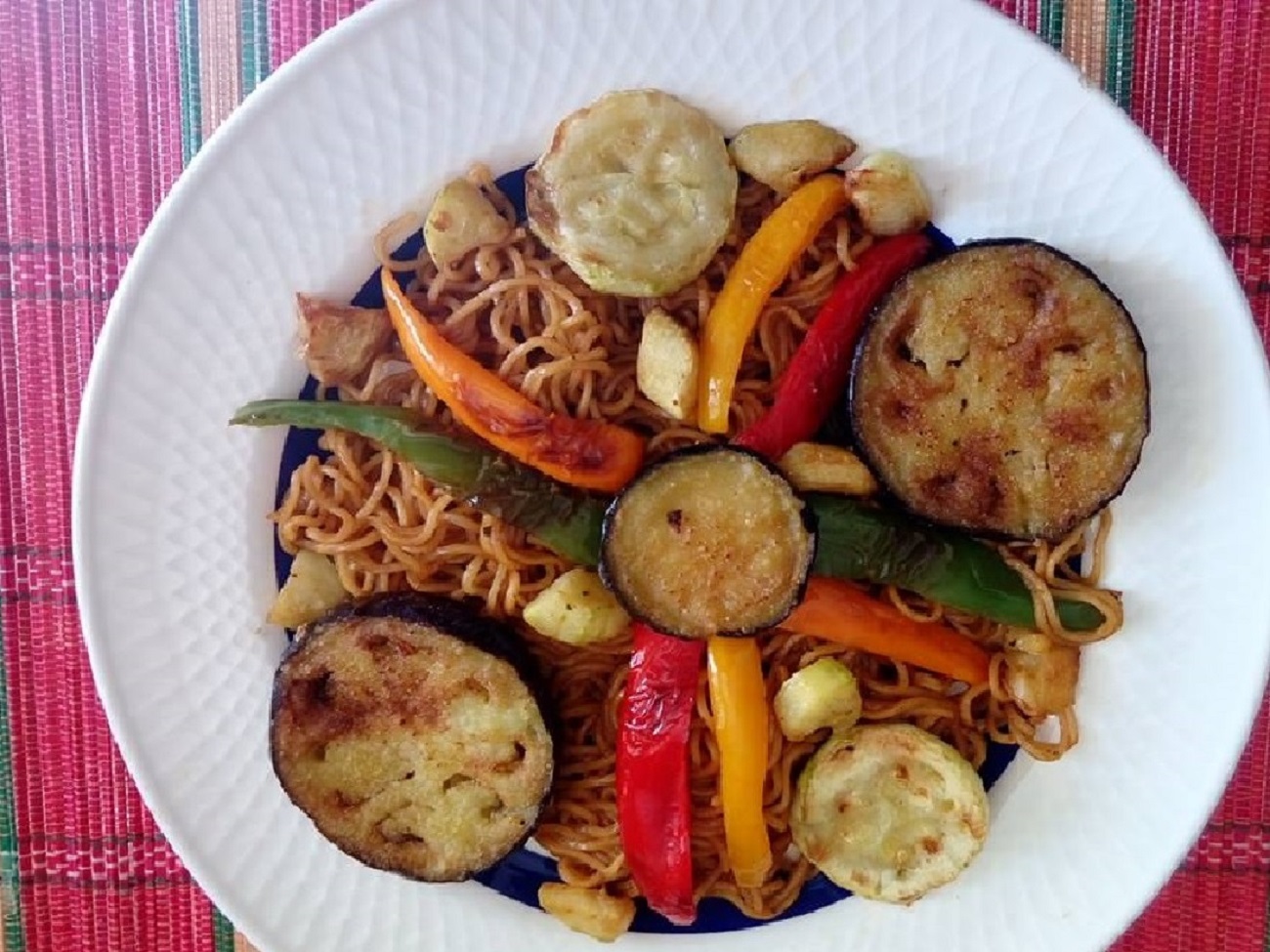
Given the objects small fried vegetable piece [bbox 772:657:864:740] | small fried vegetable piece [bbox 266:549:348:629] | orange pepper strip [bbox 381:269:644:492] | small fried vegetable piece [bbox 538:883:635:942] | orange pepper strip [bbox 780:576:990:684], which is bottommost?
small fried vegetable piece [bbox 538:883:635:942]

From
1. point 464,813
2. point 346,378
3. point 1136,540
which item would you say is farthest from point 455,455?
point 1136,540

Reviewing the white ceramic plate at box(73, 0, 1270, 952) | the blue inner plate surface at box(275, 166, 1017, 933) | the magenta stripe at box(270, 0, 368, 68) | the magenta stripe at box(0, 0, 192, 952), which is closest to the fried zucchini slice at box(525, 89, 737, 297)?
the white ceramic plate at box(73, 0, 1270, 952)

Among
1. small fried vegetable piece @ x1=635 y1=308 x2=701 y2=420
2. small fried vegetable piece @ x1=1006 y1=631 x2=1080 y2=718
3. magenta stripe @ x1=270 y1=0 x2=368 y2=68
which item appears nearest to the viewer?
small fried vegetable piece @ x1=635 y1=308 x2=701 y2=420

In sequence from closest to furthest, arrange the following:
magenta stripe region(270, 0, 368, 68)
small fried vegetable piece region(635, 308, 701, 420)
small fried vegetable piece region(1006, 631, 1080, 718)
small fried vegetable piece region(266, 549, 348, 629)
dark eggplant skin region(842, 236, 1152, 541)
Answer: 1. dark eggplant skin region(842, 236, 1152, 541)
2. small fried vegetable piece region(635, 308, 701, 420)
3. small fried vegetable piece region(1006, 631, 1080, 718)
4. small fried vegetable piece region(266, 549, 348, 629)
5. magenta stripe region(270, 0, 368, 68)

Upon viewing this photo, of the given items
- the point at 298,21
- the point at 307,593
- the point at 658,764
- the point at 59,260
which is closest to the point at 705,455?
the point at 658,764

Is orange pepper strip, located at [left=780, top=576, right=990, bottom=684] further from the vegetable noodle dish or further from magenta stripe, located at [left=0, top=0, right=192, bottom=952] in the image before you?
magenta stripe, located at [left=0, top=0, right=192, bottom=952]

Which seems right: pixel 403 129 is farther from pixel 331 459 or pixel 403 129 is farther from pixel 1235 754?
pixel 1235 754

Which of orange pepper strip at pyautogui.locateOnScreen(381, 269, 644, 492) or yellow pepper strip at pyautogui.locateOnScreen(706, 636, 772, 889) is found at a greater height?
orange pepper strip at pyautogui.locateOnScreen(381, 269, 644, 492)

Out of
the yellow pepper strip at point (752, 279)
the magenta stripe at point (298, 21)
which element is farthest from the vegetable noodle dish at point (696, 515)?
the magenta stripe at point (298, 21)
